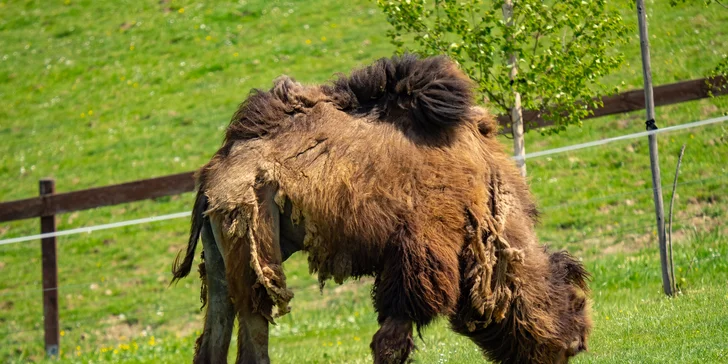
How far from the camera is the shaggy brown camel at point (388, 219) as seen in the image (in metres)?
5.20

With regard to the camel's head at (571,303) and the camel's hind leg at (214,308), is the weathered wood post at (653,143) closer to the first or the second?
the camel's head at (571,303)

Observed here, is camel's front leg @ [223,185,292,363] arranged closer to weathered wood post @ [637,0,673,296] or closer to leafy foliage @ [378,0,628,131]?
leafy foliage @ [378,0,628,131]

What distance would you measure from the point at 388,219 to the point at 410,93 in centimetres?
91

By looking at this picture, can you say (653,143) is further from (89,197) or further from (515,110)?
(89,197)

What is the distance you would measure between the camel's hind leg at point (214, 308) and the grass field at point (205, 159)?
7.50 feet

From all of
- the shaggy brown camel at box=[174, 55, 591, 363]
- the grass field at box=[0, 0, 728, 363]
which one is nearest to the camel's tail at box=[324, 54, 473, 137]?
the shaggy brown camel at box=[174, 55, 591, 363]

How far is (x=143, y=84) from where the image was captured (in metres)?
22.9

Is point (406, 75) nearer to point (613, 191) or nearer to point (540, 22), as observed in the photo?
point (540, 22)

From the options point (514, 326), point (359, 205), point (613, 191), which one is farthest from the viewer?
point (613, 191)

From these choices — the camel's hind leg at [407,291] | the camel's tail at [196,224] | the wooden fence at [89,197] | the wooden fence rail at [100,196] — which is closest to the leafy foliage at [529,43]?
the wooden fence at [89,197]

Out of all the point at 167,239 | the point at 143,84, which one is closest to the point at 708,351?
the point at 167,239

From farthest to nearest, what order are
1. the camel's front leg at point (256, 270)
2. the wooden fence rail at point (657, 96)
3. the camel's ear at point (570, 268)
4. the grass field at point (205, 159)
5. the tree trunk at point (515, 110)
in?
1. the wooden fence rail at point (657, 96)
2. the grass field at point (205, 159)
3. the tree trunk at point (515, 110)
4. the camel's ear at point (570, 268)
5. the camel's front leg at point (256, 270)

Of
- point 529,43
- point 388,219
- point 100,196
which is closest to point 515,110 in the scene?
point 529,43

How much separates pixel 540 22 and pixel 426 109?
301 cm
